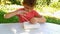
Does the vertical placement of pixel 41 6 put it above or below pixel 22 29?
below

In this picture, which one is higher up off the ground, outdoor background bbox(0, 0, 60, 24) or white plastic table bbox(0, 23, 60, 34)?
white plastic table bbox(0, 23, 60, 34)

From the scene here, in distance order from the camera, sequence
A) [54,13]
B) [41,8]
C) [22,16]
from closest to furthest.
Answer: [22,16], [54,13], [41,8]

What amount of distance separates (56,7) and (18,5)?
3.21 ft

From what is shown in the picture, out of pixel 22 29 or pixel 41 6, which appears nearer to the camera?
pixel 22 29

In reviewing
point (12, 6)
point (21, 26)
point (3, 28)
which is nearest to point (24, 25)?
point (21, 26)

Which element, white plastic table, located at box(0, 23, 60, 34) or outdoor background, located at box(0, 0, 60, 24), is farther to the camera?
outdoor background, located at box(0, 0, 60, 24)

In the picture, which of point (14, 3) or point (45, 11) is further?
point (14, 3)

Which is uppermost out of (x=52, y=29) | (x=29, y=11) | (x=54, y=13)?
(x=29, y=11)

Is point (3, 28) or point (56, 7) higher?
point (3, 28)

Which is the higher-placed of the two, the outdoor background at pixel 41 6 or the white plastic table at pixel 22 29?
the white plastic table at pixel 22 29

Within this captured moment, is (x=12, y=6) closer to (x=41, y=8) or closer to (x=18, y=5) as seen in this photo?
(x=18, y=5)

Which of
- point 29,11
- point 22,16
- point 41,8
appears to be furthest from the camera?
point 41,8

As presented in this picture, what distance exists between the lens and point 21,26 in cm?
153

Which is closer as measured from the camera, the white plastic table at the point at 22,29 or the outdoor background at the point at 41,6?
the white plastic table at the point at 22,29
